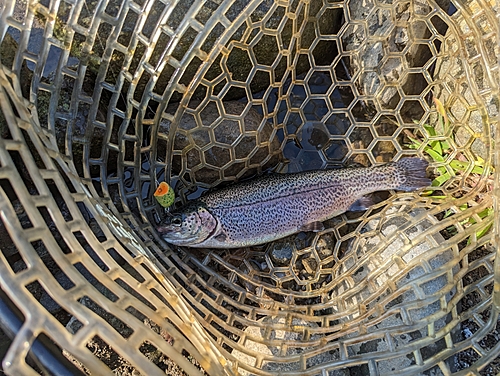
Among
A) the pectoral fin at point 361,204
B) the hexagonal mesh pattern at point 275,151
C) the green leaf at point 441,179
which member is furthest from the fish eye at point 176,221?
the green leaf at point 441,179

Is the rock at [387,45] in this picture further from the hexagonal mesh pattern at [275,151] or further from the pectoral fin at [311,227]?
the pectoral fin at [311,227]

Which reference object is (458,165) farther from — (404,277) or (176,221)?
(176,221)

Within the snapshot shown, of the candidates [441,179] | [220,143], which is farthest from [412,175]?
[220,143]

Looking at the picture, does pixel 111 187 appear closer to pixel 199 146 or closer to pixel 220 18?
pixel 199 146

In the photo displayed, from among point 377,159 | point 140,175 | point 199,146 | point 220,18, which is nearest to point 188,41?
point 220,18

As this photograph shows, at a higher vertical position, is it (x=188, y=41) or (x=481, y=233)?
Result: (x=188, y=41)

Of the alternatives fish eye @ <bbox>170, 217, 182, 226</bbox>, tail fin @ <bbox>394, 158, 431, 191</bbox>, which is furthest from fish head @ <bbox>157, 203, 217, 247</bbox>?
tail fin @ <bbox>394, 158, 431, 191</bbox>

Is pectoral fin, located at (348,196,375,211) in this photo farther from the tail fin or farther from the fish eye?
the fish eye
